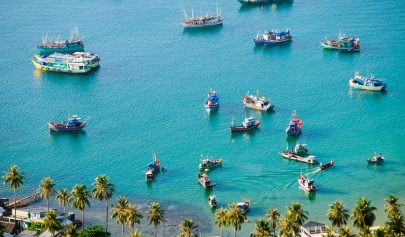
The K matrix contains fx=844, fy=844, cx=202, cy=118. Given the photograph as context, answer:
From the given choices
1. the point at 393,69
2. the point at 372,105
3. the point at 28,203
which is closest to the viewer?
the point at 28,203

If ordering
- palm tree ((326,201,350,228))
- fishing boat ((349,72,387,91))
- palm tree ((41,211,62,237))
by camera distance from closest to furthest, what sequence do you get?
palm tree ((326,201,350,228))
palm tree ((41,211,62,237))
fishing boat ((349,72,387,91))

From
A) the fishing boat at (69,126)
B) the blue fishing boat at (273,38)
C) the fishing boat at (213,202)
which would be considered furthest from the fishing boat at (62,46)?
the fishing boat at (213,202)

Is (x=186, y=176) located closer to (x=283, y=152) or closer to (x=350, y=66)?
(x=283, y=152)

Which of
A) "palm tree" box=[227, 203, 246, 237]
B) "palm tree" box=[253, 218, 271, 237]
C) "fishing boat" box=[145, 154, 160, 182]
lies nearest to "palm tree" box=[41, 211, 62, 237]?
"palm tree" box=[227, 203, 246, 237]

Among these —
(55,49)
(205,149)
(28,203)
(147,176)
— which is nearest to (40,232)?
(28,203)

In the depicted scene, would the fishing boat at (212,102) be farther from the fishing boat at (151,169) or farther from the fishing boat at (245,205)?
the fishing boat at (245,205)

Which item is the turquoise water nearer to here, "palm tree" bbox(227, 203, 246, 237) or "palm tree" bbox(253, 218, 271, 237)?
"palm tree" bbox(227, 203, 246, 237)
